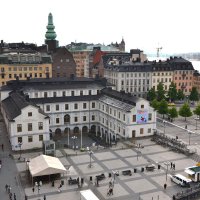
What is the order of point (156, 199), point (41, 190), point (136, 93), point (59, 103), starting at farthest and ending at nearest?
1. point (136, 93)
2. point (59, 103)
3. point (41, 190)
4. point (156, 199)

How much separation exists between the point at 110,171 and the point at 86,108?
103ft

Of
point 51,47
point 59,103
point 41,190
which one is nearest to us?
point 41,190

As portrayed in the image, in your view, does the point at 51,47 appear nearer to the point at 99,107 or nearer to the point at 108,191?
the point at 99,107

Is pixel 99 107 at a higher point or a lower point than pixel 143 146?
higher

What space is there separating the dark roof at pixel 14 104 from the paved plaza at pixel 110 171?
6526mm

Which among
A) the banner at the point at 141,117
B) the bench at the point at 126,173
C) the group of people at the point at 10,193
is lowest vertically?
the group of people at the point at 10,193

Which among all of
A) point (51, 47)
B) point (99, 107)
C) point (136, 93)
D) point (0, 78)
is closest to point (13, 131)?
point (99, 107)

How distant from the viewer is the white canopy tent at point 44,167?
48812 mm

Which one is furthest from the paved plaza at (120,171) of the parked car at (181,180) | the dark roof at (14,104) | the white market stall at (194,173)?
the dark roof at (14,104)

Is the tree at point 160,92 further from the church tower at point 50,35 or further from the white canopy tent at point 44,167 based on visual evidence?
the white canopy tent at point 44,167

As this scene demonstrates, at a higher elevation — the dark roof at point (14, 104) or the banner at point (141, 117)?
the dark roof at point (14, 104)

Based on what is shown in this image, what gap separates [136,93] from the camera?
126m

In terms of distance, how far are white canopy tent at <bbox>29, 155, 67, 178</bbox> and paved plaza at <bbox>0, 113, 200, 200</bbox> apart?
6.12ft

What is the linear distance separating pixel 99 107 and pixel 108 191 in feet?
129
